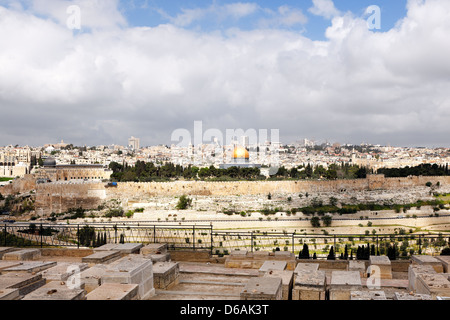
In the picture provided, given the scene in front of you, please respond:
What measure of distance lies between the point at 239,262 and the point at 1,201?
32.8 m

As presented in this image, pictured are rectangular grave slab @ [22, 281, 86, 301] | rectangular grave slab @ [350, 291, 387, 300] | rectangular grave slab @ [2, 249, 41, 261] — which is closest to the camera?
rectangular grave slab @ [22, 281, 86, 301]

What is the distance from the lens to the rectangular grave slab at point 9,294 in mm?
3450

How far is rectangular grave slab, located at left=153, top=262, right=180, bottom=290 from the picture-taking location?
4.66m

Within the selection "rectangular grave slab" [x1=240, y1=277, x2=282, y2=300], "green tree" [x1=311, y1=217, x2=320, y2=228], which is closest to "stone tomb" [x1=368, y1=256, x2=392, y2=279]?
"rectangular grave slab" [x1=240, y1=277, x2=282, y2=300]

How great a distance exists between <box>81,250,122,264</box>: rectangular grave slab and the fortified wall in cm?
2603

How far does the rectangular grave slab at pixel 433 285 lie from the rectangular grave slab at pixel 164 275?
2615mm

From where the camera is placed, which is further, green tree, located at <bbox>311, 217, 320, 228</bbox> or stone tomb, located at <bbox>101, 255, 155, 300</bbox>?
green tree, located at <bbox>311, 217, 320, 228</bbox>

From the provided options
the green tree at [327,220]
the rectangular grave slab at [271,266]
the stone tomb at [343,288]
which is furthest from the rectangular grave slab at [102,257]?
the green tree at [327,220]

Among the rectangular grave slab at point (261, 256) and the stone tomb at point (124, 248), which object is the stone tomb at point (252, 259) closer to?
the rectangular grave slab at point (261, 256)

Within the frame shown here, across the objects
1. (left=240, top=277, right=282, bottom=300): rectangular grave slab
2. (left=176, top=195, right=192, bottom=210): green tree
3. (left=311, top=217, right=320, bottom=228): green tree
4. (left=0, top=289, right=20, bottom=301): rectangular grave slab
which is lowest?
(left=311, top=217, right=320, bottom=228): green tree

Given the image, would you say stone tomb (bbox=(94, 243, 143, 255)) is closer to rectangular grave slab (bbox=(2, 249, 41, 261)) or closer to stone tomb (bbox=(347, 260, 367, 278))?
rectangular grave slab (bbox=(2, 249, 41, 261))

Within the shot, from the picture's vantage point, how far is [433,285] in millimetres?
3797

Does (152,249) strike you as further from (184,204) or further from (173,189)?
(173,189)

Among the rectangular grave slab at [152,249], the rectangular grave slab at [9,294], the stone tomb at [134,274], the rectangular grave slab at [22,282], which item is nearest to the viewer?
the rectangular grave slab at [9,294]
